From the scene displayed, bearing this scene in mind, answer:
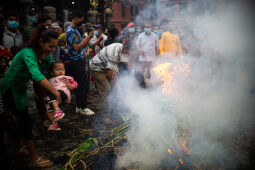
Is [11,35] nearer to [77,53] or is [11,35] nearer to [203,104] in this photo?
[77,53]

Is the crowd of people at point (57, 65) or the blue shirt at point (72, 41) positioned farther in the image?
→ the blue shirt at point (72, 41)

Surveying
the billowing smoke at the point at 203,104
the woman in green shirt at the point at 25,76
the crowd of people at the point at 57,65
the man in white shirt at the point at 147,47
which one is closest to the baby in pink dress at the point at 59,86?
the crowd of people at the point at 57,65

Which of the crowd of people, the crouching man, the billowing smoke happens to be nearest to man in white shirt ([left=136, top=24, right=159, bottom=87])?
the crowd of people

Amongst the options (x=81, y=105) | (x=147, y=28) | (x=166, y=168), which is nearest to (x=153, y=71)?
(x=147, y=28)

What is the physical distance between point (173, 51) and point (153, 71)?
1.14 metres

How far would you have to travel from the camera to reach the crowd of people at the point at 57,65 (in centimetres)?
263

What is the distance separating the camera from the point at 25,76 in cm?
271

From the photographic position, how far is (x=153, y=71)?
287 inches

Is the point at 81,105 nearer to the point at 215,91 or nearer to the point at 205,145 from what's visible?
the point at 205,145

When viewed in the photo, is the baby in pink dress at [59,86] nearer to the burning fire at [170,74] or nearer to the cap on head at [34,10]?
the burning fire at [170,74]

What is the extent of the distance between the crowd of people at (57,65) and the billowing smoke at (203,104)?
99cm

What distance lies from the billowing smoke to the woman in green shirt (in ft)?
5.02

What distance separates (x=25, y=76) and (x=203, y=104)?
4.20 metres

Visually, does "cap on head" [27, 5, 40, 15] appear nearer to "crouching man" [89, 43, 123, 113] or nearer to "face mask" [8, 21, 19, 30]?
"face mask" [8, 21, 19, 30]
